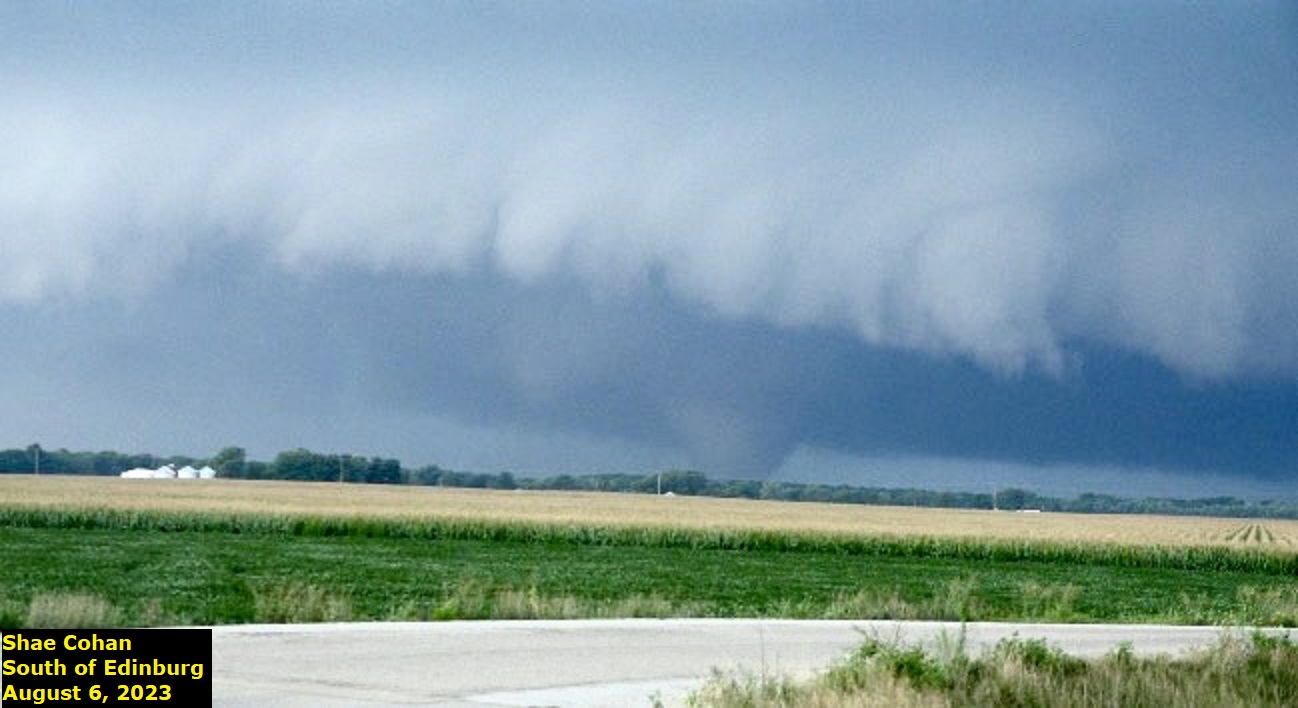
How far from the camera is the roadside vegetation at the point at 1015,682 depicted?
616 inches

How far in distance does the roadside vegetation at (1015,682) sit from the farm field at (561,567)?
30.1 ft

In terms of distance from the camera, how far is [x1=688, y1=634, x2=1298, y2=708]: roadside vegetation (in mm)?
15656

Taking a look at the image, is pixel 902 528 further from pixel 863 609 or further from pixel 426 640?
pixel 426 640

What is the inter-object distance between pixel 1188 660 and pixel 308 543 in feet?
151

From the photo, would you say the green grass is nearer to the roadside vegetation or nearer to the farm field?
the farm field

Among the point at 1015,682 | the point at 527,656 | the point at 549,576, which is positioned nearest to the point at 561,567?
the point at 549,576

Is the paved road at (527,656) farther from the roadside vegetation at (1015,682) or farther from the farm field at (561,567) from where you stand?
the farm field at (561,567)

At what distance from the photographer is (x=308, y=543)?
62719 millimetres

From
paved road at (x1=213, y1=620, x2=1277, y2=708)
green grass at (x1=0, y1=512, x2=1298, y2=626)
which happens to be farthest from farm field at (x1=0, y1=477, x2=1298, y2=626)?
paved road at (x1=213, y1=620, x2=1277, y2=708)

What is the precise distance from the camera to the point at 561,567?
2083 inches

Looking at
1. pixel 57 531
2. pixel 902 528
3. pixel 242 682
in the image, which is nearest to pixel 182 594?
pixel 242 682

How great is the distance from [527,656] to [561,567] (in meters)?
32.8

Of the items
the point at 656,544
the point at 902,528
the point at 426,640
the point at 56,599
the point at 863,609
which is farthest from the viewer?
the point at 902,528

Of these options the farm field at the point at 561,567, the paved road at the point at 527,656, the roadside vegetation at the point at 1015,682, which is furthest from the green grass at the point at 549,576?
the roadside vegetation at the point at 1015,682
